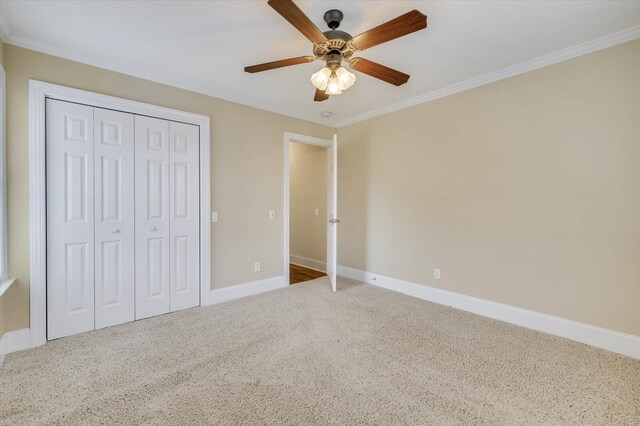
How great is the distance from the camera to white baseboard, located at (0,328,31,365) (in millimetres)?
2184

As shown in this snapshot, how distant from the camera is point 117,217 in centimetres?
269

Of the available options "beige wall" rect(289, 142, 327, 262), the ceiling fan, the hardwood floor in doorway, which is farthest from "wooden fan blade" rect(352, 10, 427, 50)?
the hardwood floor in doorway

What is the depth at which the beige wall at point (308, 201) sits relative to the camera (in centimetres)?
504

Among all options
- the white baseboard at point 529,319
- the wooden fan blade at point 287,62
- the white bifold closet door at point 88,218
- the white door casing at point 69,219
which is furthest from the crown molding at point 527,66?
the white door casing at point 69,219

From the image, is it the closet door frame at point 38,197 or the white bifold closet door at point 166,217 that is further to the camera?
the white bifold closet door at point 166,217

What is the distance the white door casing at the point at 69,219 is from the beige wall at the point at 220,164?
15 centimetres

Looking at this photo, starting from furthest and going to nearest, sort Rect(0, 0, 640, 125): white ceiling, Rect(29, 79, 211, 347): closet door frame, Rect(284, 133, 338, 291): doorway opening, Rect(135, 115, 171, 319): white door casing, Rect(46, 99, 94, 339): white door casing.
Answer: Rect(284, 133, 338, 291): doorway opening
Rect(135, 115, 171, 319): white door casing
Rect(46, 99, 94, 339): white door casing
Rect(29, 79, 211, 347): closet door frame
Rect(0, 0, 640, 125): white ceiling

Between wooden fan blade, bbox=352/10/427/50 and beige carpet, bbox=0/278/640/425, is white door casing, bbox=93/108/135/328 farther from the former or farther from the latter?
wooden fan blade, bbox=352/10/427/50

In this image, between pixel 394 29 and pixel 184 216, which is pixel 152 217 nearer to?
pixel 184 216

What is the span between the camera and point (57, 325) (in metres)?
2.43

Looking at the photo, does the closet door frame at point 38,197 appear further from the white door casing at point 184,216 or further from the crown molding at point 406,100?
the white door casing at point 184,216

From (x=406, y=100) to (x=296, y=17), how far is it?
240 centimetres

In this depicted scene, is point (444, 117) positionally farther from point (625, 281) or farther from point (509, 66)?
point (625, 281)

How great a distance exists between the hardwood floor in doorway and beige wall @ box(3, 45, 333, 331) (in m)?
0.59
